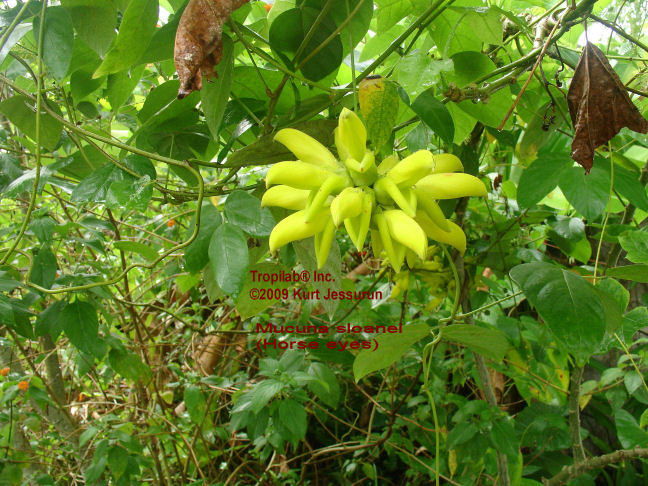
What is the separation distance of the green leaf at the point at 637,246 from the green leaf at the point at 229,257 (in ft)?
1.66

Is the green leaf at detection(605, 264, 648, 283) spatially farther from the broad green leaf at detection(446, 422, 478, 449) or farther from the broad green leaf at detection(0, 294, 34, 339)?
the broad green leaf at detection(0, 294, 34, 339)

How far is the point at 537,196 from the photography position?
584mm

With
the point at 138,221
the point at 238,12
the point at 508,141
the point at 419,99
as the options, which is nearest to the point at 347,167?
the point at 419,99

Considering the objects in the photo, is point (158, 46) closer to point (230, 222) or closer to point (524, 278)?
point (230, 222)

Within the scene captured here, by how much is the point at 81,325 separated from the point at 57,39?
50cm

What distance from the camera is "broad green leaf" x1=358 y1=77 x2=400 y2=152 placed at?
362mm

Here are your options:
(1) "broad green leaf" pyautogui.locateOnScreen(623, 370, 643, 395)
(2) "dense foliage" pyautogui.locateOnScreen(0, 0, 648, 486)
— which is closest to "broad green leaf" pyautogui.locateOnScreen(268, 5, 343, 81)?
(2) "dense foliage" pyautogui.locateOnScreen(0, 0, 648, 486)

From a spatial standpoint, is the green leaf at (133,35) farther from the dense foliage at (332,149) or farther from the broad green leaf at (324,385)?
the broad green leaf at (324,385)

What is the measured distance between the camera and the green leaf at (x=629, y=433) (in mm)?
873

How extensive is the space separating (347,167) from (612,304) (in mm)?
320

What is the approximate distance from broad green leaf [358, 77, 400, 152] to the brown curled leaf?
0.41 feet

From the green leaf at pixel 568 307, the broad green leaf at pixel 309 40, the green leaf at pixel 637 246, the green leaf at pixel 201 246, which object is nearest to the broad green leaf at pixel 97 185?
the green leaf at pixel 201 246

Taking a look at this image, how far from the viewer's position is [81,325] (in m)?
0.76

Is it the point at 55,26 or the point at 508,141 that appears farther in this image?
the point at 508,141
